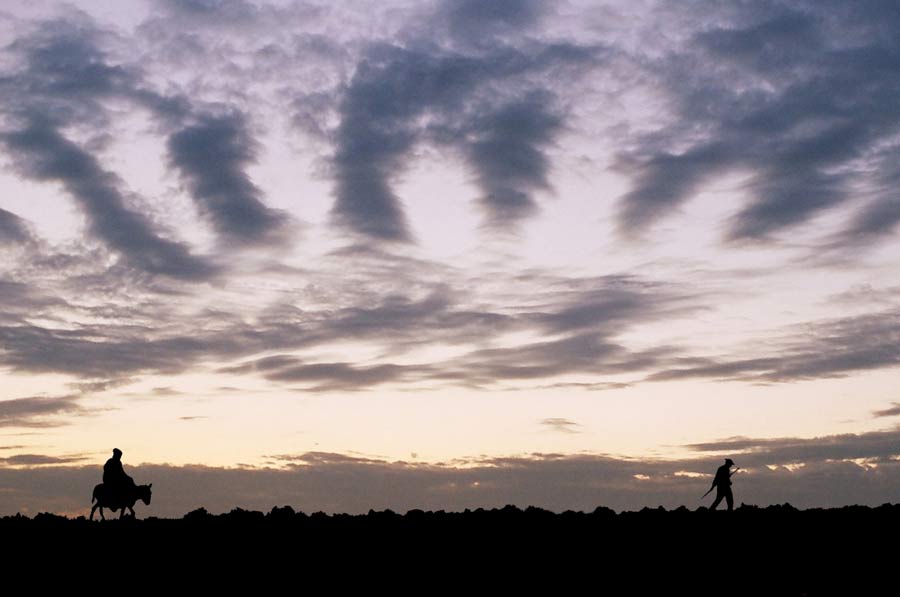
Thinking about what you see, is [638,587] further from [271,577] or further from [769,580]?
[271,577]

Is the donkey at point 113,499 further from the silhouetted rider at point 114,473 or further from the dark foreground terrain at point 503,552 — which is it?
the dark foreground terrain at point 503,552

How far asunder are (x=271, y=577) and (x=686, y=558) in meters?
10.2

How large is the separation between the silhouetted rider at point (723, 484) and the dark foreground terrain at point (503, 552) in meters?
2.33

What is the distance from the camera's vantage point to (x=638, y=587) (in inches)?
1021

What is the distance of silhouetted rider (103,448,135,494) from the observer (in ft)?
133

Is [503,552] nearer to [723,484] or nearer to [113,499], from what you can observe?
[723,484]

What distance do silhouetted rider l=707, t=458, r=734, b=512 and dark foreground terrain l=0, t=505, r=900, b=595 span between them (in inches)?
91.8

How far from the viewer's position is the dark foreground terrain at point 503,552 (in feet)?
87.1

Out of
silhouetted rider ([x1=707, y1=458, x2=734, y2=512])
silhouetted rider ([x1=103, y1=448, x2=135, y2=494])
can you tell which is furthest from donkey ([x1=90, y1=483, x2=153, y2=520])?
silhouetted rider ([x1=707, y1=458, x2=734, y2=512])

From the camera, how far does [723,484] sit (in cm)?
3941

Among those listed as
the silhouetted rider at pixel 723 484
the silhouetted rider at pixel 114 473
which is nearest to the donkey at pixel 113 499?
the silhouetted rider at pixel 114 473

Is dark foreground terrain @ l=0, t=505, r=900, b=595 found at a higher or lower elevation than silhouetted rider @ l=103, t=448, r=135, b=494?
lower

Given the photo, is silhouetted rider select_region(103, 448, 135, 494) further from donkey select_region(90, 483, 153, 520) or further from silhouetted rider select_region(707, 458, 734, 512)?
silhouetted rider select_region(707, 458, 734, 512)

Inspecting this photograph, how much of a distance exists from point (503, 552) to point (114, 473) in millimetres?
17262
